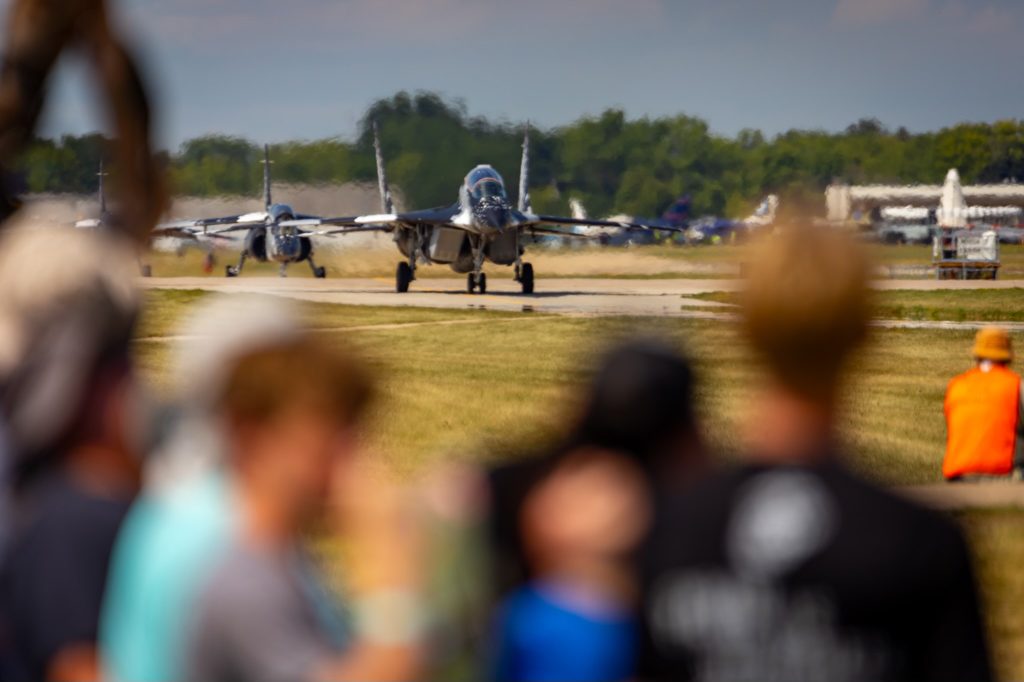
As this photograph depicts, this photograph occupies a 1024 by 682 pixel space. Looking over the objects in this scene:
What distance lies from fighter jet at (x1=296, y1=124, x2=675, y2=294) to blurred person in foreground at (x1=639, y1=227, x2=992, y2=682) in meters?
38.4

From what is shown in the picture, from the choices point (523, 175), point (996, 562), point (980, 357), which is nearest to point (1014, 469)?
point (980, 357)

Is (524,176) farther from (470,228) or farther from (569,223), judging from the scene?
(470,228)

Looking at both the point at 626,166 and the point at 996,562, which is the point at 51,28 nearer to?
the point at 996,562

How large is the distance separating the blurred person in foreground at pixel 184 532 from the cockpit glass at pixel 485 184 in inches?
1523

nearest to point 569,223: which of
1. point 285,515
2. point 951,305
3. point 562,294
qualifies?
point 562,294

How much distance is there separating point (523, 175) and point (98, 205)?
4065 cm

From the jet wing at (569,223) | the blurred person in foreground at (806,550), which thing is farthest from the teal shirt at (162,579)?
the jet wing at (569,223)

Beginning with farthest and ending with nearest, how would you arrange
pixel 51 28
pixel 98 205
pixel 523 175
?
pixel 523 175
pixel 98 205
pixel 51 28

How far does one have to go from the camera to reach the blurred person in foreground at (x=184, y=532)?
270 cm

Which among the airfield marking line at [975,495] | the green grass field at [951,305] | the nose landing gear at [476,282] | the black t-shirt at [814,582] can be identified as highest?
the black t-shirt at [814,582]

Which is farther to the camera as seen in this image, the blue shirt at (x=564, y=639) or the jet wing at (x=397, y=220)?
the jet wing at (x=397, y=220)

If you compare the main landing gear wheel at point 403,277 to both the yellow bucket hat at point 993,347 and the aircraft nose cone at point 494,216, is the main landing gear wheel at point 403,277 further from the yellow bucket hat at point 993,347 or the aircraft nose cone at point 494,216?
the yellow bucket hat at point 993,347

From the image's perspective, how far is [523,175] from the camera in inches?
1956

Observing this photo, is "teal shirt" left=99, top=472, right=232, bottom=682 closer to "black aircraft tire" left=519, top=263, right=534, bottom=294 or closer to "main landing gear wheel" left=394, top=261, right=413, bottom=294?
"black aircraft tire" left=519, top=263, right=534, bottom=294
